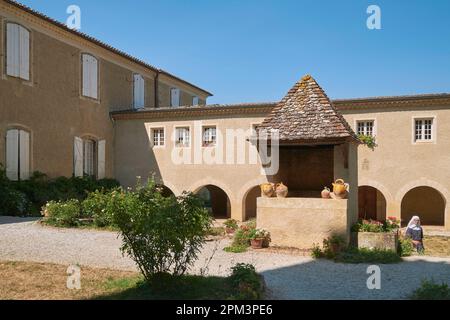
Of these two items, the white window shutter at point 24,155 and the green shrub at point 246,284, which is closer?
the green shrub at point 246,284

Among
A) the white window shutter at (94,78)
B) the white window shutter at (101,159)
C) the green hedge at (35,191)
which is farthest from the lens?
the white window shutter at (101,159)

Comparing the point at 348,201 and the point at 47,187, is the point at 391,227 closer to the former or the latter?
the point at 348,201

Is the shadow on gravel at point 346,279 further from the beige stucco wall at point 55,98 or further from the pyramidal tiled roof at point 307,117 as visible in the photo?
the beige stucco wall at point 55,98

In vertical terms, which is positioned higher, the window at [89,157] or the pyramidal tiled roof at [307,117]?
the pyramidal tiled roof at [307,117]

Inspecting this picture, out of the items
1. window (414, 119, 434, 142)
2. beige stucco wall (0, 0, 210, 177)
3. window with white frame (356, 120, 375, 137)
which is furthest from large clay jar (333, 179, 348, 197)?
beige stucco wall (0, 0, 210, 177)

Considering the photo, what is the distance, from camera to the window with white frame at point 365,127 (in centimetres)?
1638

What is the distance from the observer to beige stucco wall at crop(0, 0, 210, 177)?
14.7 metres

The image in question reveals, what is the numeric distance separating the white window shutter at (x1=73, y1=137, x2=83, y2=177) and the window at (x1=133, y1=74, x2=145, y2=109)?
15.6 ft

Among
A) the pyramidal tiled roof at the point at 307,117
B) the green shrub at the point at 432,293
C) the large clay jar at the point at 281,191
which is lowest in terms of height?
the green shrub at the point at 432,293

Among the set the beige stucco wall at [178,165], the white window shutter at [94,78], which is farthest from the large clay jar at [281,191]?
the white window shutter at [94,78]

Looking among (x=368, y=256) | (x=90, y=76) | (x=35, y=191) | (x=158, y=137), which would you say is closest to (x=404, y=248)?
(x=368, y=256)

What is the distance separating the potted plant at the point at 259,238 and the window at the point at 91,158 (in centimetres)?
1142

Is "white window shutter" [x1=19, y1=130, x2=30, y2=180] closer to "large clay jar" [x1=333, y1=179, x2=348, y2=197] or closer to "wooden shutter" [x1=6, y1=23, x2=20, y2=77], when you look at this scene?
"wooden shutter" [x1=6, y1=23, x2=20, y2=77]
